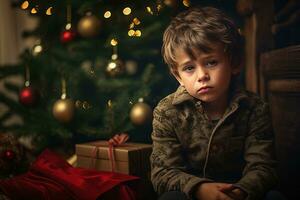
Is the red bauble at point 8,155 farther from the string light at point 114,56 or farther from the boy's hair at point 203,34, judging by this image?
the boy's hair at point 203,34

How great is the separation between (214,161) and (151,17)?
0.45m

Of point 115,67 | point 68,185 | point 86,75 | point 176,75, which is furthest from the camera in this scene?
point 86,75

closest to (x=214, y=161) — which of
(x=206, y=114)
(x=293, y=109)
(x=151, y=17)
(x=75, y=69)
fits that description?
(x=206, y=114)

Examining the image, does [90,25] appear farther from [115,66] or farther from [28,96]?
[28,96]

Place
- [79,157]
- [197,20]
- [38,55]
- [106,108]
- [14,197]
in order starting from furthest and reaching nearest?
[38,55] → [106,108] → [79,157] → [14,197] → [197,20]

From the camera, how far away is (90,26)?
1326 millimetres

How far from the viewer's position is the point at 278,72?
105 cm

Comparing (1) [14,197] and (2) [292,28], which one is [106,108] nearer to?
(1) [14,197]

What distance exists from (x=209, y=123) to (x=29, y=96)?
792 mm

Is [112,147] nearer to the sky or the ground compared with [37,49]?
nearer to the ground

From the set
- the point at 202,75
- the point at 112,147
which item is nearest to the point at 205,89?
the point at 202,75

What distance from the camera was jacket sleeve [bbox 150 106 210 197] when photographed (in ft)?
2.92

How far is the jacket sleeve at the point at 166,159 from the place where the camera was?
889 millimetres

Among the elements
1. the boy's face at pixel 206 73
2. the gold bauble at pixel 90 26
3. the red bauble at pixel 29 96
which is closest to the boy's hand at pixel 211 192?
the boy's face at pixel 206 73
